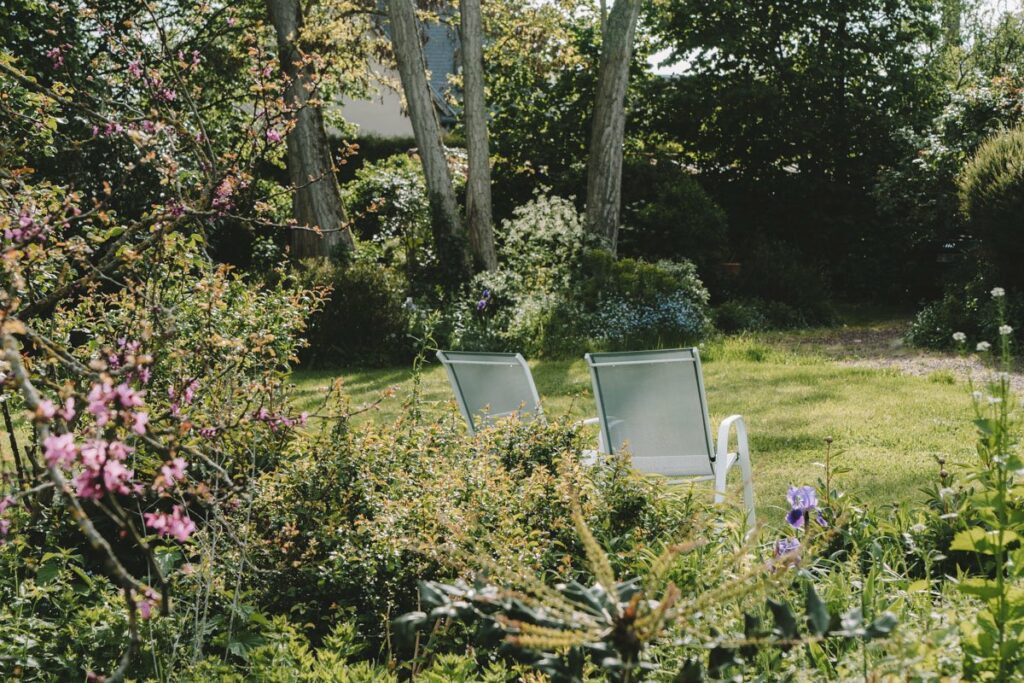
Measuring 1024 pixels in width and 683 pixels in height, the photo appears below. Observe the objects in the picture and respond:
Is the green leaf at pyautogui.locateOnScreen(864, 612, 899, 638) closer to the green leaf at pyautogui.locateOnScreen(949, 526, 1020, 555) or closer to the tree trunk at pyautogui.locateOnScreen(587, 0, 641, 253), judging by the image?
the green leaf at pyautogui.locateOnScreen(949, 526, 1020, 555)

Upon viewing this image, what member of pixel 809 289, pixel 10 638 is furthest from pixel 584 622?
pixel 809 289

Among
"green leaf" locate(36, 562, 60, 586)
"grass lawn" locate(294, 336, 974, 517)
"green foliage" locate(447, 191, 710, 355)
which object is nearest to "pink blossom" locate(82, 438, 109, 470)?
"green leaf" locate(36, 562, 60, 586)

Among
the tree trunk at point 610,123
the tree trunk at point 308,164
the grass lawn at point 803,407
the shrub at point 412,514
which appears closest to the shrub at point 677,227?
the tree trunk at point 610,123

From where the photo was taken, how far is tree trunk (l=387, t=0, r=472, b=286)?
11617 mm

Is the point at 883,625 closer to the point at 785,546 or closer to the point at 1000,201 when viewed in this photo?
the point at 785,546

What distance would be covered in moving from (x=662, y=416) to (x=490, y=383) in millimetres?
934

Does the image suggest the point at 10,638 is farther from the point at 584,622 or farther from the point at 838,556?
the point at 838,556

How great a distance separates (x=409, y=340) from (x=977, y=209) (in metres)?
6.36

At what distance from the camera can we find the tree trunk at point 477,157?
11891mm

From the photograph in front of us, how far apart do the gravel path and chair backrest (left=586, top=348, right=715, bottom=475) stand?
384cm

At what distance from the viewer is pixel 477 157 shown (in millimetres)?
12242

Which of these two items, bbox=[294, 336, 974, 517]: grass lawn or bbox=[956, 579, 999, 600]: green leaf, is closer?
bbox=[956, 579, 999, 600]: green leaf

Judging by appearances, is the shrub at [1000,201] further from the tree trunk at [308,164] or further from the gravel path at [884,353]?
the tree trunk at [308,164]

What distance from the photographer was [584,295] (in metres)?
11.2
